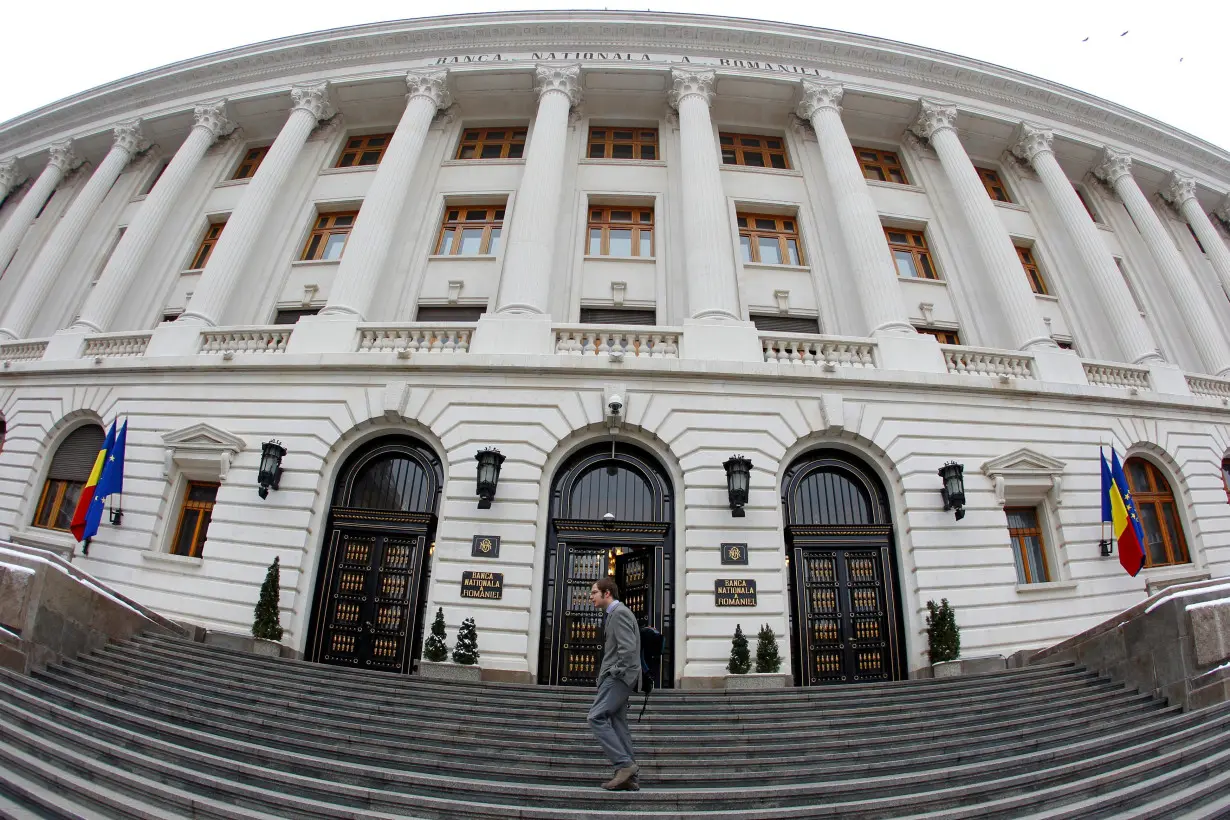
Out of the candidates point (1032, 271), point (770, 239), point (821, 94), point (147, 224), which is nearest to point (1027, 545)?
point (770, 239)

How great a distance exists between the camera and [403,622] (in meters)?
11.6

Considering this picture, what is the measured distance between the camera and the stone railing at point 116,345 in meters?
14.9

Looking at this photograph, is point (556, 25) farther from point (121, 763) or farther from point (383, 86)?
point (121, 763)

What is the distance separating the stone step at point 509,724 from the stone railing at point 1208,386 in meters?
12.3

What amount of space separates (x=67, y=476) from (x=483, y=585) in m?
11.5

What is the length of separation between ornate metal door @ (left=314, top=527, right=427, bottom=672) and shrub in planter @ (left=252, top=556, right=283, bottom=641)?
98 centimetres

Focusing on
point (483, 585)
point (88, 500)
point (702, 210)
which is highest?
point (702, 210)

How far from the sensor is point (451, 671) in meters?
10.1

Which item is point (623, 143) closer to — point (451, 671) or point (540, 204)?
point (540, 204)

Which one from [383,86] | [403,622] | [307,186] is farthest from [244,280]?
[403,622]

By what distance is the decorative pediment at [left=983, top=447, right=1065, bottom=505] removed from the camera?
1242cm

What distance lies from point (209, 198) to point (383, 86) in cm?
679

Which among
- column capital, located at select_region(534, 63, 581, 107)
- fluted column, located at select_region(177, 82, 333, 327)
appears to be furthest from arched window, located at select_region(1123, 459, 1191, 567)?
fluted column, located at select_region(177, 82, 333, 327)

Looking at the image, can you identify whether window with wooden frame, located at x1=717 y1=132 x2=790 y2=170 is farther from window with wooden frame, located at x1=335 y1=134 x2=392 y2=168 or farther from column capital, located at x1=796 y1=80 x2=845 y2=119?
window with wooden frame, located at x1=335 y1=134 x2=392 y2=168
